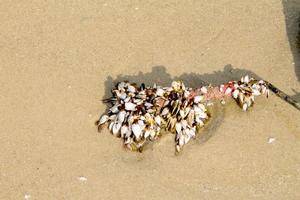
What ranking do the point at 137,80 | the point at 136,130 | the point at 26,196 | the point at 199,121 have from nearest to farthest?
the point at 26,196
the point at 136,130
the point at 199,121
the point at 137,80

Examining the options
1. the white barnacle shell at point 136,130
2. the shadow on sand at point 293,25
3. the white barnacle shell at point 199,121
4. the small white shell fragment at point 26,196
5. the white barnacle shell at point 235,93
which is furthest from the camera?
the shadow on sand at point 293,25

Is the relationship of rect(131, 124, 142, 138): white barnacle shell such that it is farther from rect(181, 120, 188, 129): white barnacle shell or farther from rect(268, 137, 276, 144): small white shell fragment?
rect(268, 137, 276, 144): small white shell fragment

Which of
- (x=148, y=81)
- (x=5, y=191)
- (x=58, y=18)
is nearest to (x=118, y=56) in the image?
(x=148, y=81)

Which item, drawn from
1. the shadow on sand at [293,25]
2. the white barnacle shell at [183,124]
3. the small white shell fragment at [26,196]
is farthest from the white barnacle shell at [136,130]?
the shadow on sand at [293,25]

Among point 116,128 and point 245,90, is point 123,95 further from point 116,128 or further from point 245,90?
point 245,90

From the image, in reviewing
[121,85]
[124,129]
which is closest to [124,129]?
[124,129]

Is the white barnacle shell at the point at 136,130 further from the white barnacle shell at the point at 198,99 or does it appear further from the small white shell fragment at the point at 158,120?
the white barnacle shell at the point at 198,99
